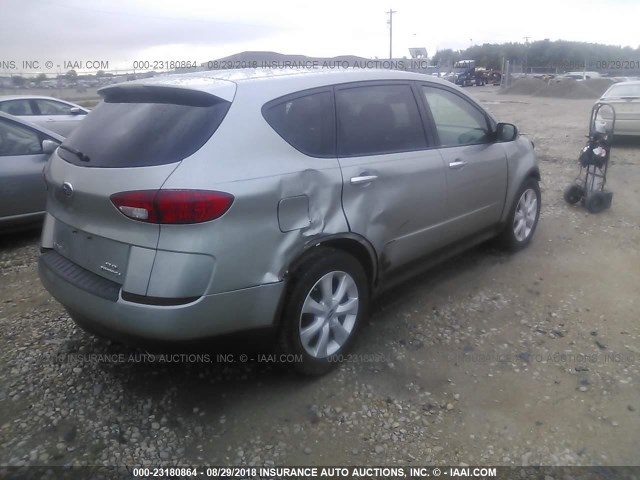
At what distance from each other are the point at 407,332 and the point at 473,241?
3.78ft

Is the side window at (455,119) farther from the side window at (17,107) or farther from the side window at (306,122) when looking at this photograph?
the side window at (17,107)

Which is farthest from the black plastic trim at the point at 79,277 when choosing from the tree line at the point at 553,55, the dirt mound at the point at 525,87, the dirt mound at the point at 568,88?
the tree line at the point at 553,55

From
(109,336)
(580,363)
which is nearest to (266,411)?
(109,336)

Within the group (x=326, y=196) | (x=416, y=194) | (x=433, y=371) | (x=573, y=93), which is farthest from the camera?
(x=573, y=93)

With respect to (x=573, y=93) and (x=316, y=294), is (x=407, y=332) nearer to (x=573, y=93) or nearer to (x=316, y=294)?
(x=316, y=294)

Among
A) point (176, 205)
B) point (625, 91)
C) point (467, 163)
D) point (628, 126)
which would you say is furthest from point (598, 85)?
point (176, 205)

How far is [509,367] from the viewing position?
10.5 ft

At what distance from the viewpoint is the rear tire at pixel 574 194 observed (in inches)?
247

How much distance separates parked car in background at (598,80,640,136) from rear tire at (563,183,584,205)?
4.94m

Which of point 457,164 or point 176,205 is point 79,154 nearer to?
point 176,205

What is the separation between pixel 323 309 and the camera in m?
2.97

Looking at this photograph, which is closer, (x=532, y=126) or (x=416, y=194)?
(x=416, y=194)

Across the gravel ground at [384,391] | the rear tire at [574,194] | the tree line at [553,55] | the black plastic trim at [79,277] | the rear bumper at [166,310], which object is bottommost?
the gravel ground at [384,391]

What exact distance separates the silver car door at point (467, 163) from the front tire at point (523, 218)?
305 millimetres
